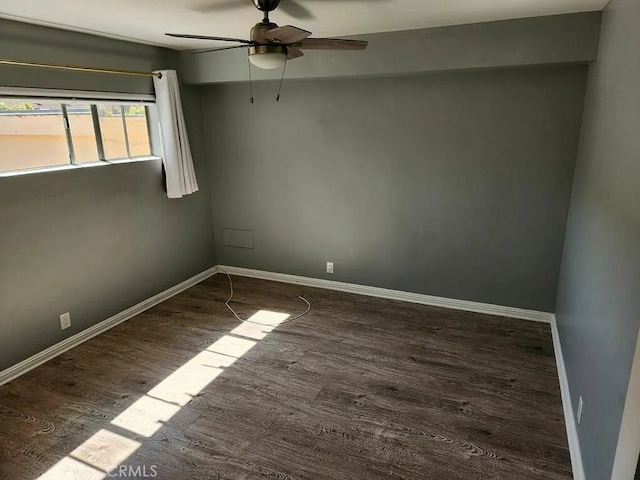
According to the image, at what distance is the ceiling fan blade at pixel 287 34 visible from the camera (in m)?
2.08

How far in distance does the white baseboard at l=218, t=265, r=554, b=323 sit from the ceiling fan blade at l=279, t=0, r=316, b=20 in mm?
2617

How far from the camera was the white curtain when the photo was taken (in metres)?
4.00

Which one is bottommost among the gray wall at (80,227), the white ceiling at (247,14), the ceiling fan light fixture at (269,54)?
the gray wall at (80,227)

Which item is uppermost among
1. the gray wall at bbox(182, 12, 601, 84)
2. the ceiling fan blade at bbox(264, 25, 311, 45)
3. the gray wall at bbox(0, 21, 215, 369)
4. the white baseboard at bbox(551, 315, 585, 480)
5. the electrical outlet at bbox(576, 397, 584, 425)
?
the gray wall at bbox(182, 12, 601, 84)

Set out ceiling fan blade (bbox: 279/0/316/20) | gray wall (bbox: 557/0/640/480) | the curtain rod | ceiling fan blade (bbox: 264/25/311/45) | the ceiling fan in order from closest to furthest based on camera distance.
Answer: gray wall (bbox: 557/0/640/480), ceiling fan blade (bbox: 264/25/311/45), the ceiling fan, ceiling fan blade (bbox: 279/0/316/20), the curtain rod

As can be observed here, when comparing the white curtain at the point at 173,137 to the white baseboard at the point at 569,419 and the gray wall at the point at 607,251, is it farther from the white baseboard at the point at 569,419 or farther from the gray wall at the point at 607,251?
the white baseboard at the point at 569,419

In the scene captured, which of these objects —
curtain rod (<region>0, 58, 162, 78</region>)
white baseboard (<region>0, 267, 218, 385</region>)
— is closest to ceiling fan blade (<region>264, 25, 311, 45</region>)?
curtain rod (<region>0, 58, 162, 78</region>)

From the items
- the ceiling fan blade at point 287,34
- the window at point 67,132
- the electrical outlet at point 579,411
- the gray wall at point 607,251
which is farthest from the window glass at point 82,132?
the electrical outlet at point 579,411

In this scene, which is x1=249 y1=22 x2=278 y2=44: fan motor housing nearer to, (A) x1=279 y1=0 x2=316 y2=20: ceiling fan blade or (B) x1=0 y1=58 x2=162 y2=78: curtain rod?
(A) x1=279 y1=0 x2=316 y2=20: ceiling fan blade

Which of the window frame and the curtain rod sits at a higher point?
the curtain rod

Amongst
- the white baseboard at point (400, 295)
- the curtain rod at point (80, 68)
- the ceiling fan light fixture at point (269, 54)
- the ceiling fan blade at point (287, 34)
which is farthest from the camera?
the white baseboard at point (400, 295)

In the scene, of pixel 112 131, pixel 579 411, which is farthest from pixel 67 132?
pixel 579 411

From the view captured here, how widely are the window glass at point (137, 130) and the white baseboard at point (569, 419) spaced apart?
3949 mm

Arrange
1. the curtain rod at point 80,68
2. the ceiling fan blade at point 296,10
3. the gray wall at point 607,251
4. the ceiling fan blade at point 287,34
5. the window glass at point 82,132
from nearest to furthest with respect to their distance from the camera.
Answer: the gray wall at point 607,251 → the ceiling fan blade at point 287,34 → the ceiling fan blade at point 296,10 → the curtain rod at point 80,68 → the window glass at point 82,132
